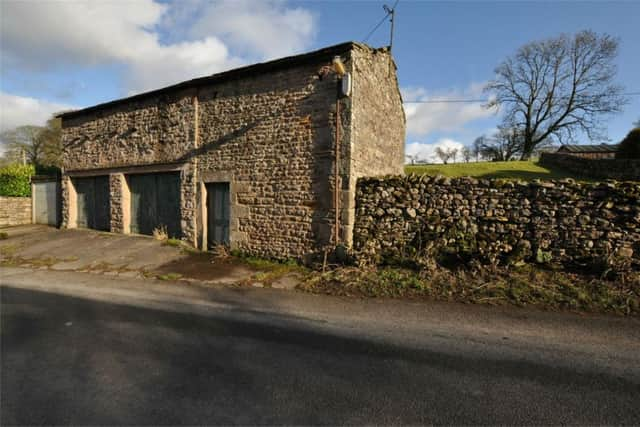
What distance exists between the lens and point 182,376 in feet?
9.14

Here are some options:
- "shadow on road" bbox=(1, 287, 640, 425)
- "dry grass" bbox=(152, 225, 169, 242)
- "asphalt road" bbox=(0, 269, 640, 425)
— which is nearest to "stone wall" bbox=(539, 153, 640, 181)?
"asphalt road" bbox=(0, 269, 640, 425)

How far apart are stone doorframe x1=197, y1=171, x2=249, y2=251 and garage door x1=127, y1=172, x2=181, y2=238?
1.23 meters

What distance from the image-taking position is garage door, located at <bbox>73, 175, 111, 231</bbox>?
38.0ft

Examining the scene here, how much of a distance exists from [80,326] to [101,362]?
1.38 metres

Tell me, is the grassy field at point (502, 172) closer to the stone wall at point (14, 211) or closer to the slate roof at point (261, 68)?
the slate roof at point (261, 68)

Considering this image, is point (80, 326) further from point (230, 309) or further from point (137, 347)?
point (230, 309)

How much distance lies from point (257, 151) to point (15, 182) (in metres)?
15.0

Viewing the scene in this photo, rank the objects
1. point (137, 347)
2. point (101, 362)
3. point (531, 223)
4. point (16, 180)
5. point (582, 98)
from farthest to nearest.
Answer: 1. point (582, 98)
2. point (16, 180)
3. point (531, 223)
4. point (137, 347)
5. point (101, 362)

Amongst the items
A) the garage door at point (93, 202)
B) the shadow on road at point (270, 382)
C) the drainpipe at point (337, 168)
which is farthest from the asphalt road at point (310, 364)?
the garage door at point (93, 202)

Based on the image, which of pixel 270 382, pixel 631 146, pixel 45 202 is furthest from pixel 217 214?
pixel 631 146

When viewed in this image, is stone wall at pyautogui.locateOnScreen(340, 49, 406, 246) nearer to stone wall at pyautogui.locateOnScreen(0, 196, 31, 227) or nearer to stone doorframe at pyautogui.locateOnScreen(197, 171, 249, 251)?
stone doorframe at pyautogui.locateOnScreen(197, 171, 249, 251)

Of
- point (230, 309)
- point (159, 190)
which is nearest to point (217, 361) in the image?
point (230, 309)

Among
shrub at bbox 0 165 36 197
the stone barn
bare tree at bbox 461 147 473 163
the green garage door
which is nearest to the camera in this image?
the stone barn

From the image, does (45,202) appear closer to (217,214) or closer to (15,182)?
(15,182)
